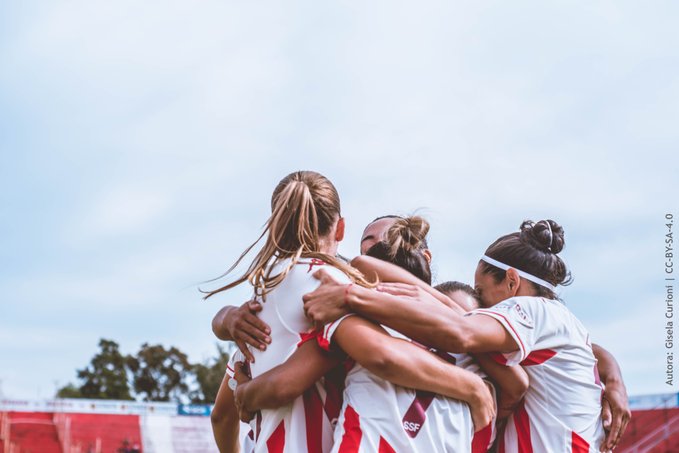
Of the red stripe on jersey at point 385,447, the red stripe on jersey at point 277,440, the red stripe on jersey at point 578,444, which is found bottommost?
the red stripe on jersey at point 578,444

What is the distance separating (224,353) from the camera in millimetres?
61812

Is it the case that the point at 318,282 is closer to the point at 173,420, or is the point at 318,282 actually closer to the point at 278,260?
the point at 278,260

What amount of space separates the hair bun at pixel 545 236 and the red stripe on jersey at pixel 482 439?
1045 millimetres

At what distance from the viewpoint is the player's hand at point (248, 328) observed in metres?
3.00

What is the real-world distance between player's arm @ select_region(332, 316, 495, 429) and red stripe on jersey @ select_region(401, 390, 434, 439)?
0.05m

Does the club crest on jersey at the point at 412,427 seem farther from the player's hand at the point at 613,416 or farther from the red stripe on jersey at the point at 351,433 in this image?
the player's hand at the point at 613,416

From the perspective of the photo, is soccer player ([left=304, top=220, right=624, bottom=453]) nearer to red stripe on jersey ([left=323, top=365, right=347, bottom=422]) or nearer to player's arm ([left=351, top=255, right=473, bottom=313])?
player's arm ([left=351, top=255, right=473, bottom=313])

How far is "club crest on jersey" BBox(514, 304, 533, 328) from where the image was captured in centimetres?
316

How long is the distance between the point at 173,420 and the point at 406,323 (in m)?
40.4

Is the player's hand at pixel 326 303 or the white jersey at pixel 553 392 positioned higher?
the player's hand at pixel 326 303

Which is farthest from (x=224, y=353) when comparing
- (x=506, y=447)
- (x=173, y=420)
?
(x=506, y=447)

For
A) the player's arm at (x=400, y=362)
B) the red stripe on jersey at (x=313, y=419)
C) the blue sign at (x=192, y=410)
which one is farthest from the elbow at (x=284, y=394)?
the blue sign at (x=192, y=410)

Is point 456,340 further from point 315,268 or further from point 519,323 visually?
point 315,268

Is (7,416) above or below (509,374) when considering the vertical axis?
above
